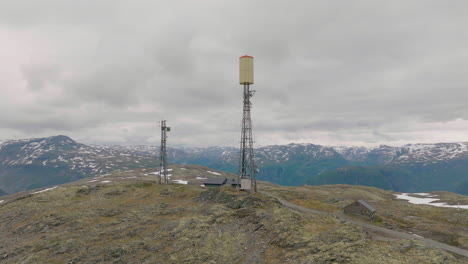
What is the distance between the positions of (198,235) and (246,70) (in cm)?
4074

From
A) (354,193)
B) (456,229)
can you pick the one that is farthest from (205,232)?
(354,193)

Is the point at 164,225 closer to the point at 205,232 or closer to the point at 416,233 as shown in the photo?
the point at 205,232

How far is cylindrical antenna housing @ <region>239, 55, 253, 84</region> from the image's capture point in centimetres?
6246

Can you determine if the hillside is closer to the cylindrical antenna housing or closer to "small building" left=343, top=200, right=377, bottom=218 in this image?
"small building" left=343, top=200, right=377, bottom=218

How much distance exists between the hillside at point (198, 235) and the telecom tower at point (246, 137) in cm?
849

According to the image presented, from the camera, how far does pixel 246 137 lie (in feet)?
209

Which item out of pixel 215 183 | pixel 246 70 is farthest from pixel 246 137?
pixel 215 183

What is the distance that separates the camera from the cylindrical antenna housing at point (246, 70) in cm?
6246

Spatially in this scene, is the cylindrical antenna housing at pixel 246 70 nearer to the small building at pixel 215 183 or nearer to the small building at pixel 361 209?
the small building at pixel 361 209

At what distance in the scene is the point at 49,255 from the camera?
37.4 metres

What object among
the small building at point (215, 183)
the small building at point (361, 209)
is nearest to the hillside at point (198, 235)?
the small building at point (361, 209)

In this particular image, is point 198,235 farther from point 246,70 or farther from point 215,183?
point 215,183

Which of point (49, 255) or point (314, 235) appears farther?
point (49, 255)

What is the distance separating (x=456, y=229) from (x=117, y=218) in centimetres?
6830
